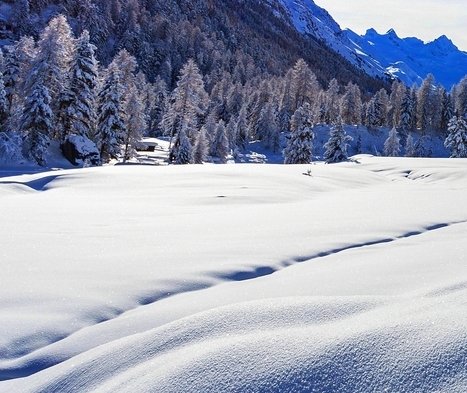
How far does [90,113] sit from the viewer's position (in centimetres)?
3081

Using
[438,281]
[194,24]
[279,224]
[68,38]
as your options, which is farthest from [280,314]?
[194,24]

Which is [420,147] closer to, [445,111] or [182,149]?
[445,111]

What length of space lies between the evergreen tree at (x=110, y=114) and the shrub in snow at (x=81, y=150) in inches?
144

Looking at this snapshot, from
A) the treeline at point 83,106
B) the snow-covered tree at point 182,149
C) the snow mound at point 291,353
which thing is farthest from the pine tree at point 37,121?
the snow mound at point 291,353

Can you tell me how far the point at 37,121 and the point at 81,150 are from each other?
11.0 ft

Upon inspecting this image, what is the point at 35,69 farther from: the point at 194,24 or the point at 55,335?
the point at 194,24

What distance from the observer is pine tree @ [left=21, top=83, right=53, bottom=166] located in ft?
89.6

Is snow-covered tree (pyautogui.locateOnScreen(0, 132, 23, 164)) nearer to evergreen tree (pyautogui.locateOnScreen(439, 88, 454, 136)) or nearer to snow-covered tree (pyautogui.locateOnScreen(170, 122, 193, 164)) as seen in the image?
snow-covered tree (pyautogui.locateOnScreen(170, 122, 193, 164))

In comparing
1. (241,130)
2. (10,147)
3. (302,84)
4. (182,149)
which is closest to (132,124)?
(182,149)

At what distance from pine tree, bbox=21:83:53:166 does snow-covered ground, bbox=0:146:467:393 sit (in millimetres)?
23982

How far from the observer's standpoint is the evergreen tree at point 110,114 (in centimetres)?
3203

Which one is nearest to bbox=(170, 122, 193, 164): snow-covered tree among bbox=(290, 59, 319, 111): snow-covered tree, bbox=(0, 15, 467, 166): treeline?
bbox=(0, 15, 467, 166): treeline

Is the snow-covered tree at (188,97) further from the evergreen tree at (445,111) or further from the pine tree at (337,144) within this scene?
the evergreen tree at (445,111)

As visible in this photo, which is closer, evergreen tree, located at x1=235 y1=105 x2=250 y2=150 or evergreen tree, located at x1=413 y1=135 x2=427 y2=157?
evergreen tree, located at x1=235 y1=105 x2=250 y2=150
